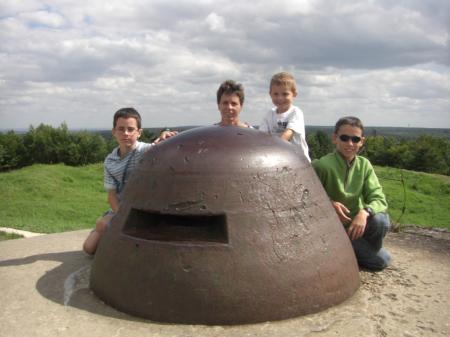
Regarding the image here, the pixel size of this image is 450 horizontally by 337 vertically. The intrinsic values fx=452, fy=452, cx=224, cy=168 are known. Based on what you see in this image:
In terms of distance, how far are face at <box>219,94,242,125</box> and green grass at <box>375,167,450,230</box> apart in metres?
11.3

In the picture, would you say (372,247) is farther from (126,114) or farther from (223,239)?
(126,114)

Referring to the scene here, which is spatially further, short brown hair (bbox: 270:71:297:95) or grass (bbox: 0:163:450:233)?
grass (bbox: 0:163:450:233)

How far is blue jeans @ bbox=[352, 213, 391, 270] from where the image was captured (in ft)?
14.2

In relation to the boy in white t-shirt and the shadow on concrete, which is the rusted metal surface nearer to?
the shadow on concrete

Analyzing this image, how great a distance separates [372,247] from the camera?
4.47 m

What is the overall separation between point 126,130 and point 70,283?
5.13 feet

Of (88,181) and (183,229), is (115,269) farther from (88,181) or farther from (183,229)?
(88,181)

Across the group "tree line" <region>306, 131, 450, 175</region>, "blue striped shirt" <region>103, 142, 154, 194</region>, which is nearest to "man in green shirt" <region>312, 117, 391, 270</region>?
"blue striped shirt" <region>103, 142, 154, 194</region>

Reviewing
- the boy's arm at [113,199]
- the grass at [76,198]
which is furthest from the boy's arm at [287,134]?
the grass at [76,198]

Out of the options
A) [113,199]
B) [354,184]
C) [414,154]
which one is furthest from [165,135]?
[414,154]

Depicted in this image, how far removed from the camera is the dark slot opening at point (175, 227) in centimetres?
341

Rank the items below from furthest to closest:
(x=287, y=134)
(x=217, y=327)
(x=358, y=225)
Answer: (x=287, y=134) < (x=358, y=225) < (x=217, y=327)

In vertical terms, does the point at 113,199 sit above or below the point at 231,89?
below

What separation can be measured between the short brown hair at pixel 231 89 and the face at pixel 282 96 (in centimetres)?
38
